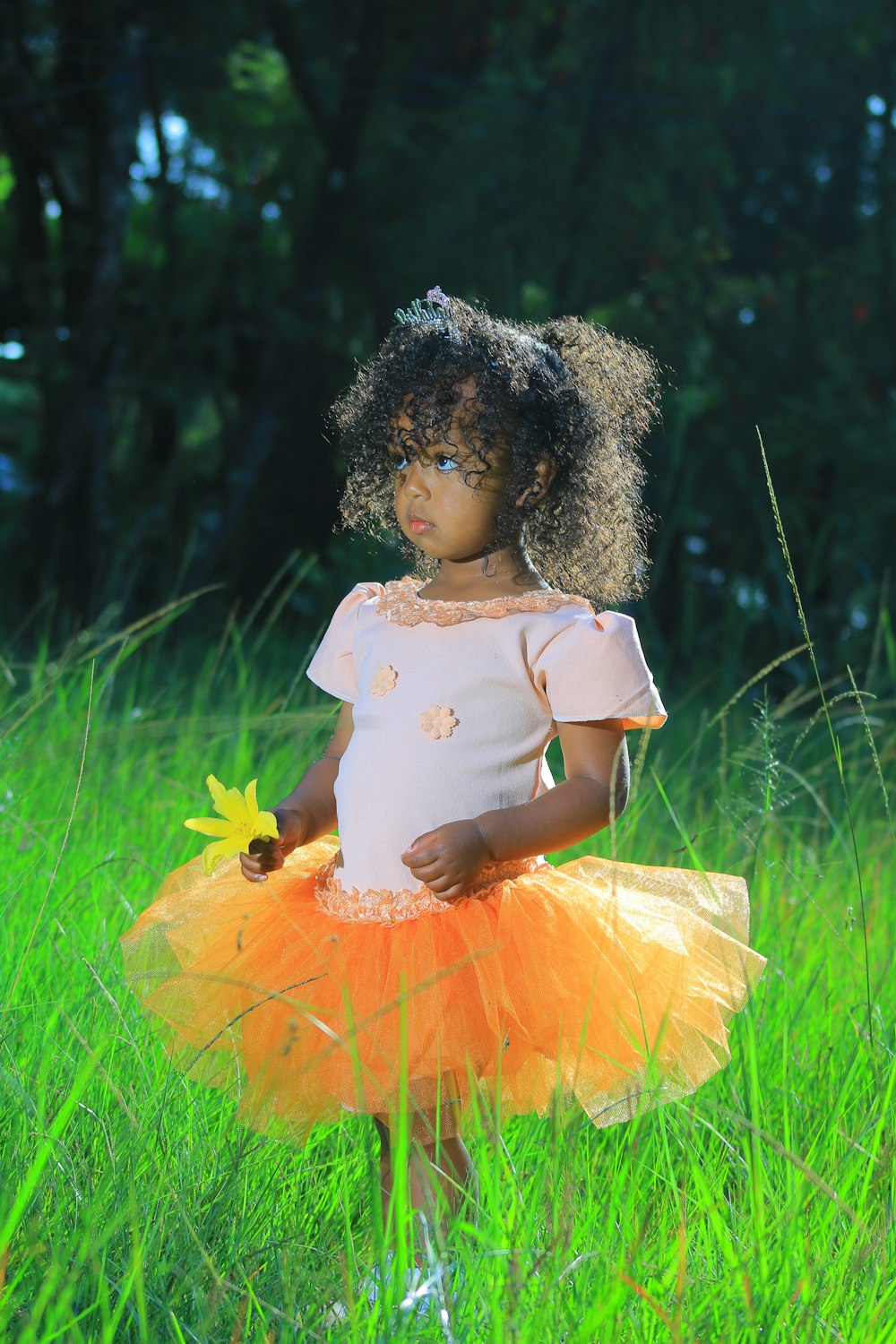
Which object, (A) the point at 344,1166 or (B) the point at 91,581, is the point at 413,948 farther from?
(B) the point at 91,581

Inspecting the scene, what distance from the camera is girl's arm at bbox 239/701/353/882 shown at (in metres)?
1.63

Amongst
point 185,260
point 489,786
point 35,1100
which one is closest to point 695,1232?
point 489,786

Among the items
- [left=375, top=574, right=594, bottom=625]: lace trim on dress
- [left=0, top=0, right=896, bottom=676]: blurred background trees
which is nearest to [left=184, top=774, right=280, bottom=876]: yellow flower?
[left=375, top=574, right=594, bottom=625]: lace trim on dress

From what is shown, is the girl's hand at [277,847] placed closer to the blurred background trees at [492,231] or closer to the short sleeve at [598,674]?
the short sleeve at [598,674]

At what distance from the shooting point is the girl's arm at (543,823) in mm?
1459

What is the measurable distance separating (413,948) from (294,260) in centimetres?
551

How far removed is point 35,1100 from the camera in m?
1.51

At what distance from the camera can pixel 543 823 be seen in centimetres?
152

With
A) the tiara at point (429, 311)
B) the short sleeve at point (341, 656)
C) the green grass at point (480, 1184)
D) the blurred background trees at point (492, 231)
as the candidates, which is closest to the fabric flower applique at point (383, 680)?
the short sleeve at point (341, 656)

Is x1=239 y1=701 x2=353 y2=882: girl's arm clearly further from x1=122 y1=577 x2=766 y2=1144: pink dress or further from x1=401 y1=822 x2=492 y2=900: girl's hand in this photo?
x1=401 y1=822 x2=492 y2=900: girl's hand

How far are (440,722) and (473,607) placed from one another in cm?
15

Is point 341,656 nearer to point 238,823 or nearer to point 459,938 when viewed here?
point 238,823

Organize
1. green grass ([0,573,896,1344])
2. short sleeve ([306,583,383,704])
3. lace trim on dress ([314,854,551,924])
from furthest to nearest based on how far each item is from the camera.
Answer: short sleeve ([306,583,383,704]) → lace trim on dress ([314,854,551,924]) → green grass ([0,573,896,1344])

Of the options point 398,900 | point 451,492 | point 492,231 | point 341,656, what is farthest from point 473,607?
point 492,231
